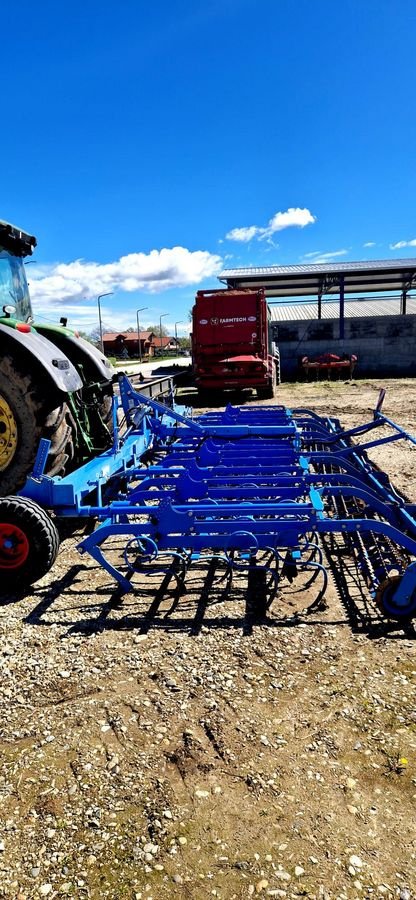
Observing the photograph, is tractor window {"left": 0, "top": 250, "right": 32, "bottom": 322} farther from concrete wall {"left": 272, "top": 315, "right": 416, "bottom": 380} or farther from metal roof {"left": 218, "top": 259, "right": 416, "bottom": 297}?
metal roof {"left": 218, "top": 259, "right": 416, "bottom": 297}

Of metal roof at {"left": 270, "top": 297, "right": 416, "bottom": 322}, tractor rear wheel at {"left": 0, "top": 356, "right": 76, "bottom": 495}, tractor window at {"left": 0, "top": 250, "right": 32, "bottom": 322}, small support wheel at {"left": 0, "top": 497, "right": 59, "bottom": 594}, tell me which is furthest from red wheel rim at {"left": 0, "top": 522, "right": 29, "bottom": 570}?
metal roof at {"left": 270, "top": 297, "right": 416, "bottom": 322}

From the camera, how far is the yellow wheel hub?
13.1 ft

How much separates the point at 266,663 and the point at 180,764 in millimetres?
759

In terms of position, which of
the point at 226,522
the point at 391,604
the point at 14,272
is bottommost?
the point at 391,604

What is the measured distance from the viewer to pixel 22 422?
13.1ft

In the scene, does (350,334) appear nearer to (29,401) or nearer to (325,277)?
(325,277)

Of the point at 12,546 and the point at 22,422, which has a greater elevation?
the point at 22,422

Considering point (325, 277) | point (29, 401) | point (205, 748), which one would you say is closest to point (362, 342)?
point (325, 277)

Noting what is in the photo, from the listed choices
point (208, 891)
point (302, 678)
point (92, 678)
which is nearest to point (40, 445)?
point (92, 678)

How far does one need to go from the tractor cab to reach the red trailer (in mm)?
7382

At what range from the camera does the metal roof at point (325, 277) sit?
72.3 feet

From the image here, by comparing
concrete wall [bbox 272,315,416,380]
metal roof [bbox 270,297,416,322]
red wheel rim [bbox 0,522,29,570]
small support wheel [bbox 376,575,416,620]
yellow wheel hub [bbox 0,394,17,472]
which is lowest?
small support wheel [bbox 376,575,416,620]

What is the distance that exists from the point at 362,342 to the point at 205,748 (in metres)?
19.1

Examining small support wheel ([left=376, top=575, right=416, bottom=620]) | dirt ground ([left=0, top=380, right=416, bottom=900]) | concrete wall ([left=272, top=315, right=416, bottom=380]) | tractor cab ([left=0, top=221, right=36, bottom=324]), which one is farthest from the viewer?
concrete wall ([left=272, top=315, right=416, bottom=380])
